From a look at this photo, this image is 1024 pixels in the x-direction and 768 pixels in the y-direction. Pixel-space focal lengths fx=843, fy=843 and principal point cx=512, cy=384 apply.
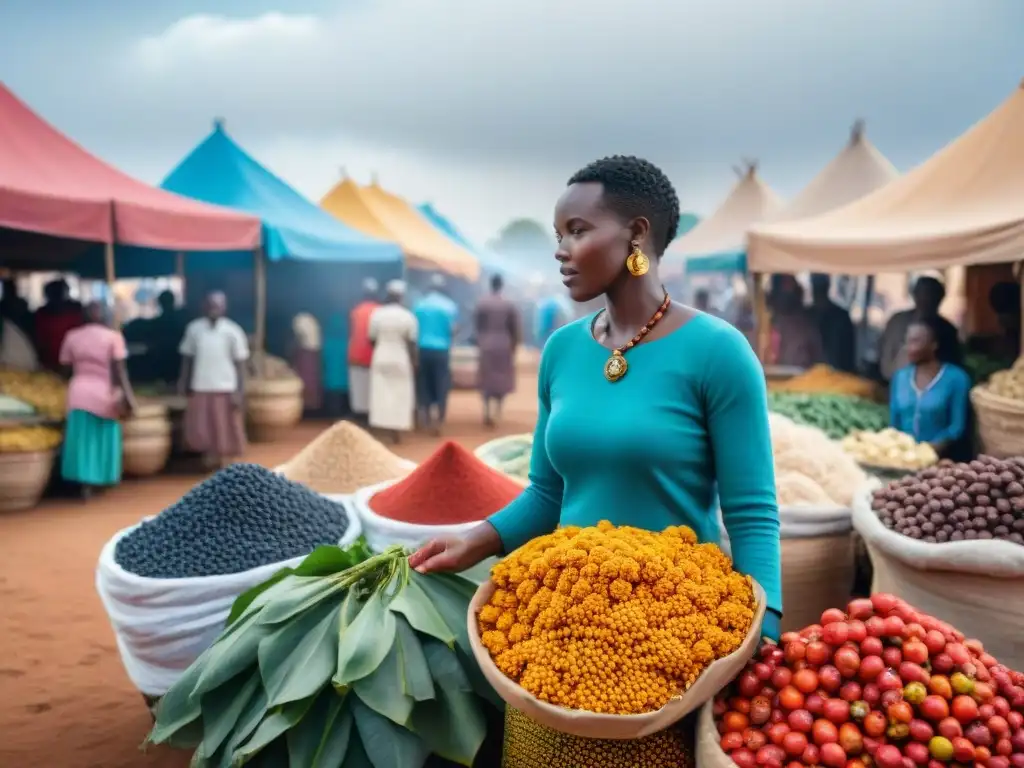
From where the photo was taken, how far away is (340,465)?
150 inches

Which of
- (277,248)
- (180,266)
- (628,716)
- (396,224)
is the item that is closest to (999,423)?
(628,716)

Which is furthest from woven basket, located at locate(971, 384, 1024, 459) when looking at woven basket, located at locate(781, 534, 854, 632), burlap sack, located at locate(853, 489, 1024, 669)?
burlap sack, located at locate(853, 489, 1024, 669)

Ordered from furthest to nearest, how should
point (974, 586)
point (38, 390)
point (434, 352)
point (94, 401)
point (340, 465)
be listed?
point (434, 352)
point (38, 390)
point (94, 401)
point (340, 465)
point (974, 586)

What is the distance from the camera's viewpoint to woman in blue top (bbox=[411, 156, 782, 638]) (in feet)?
4.99

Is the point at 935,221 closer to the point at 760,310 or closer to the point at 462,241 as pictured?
the point at 760,310

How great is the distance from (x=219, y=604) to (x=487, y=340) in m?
7.00

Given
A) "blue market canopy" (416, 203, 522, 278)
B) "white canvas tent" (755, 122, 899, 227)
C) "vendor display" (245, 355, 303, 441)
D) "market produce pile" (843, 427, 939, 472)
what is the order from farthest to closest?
"blue market canopy" (416, 203, 522, 278)
"white canvas tent" (755, 122, 899, 227)
"vendor display" (245, 355, 303, 441)
"market produce pile" (843, 427, 939, 472)

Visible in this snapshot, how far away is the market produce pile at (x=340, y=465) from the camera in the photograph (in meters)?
3.76

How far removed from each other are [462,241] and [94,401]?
14.5m

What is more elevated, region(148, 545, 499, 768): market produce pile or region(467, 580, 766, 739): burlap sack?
region(467, 580, 766, 739): burlap sack

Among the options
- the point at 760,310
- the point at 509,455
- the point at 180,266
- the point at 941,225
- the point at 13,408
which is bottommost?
the point at 13,408

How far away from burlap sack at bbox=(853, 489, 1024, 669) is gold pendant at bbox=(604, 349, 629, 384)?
1451 millimetres

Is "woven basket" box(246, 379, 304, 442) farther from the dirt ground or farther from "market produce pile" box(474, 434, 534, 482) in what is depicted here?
"market produce pile" box(474, 434, 534, 482)

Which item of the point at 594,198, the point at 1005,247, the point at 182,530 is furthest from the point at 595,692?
the point at 1005,247
